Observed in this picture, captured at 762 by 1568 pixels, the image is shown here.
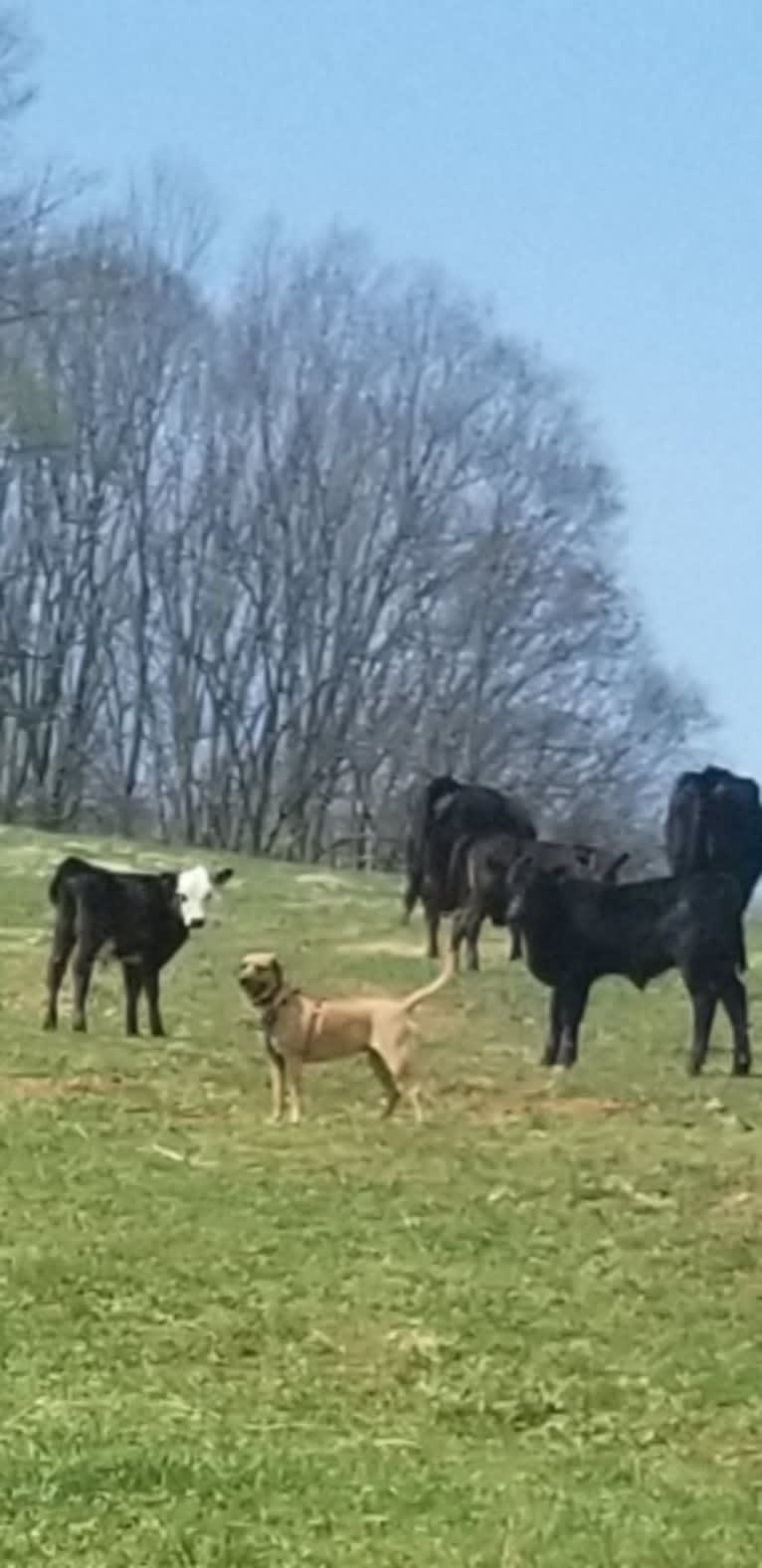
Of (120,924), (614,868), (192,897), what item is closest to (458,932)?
(614,868)

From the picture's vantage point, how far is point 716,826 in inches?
747

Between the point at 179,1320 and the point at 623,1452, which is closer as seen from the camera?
the point at 623,1452

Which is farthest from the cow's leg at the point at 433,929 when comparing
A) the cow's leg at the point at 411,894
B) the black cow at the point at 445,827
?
the cow's leg at the point at 411,894

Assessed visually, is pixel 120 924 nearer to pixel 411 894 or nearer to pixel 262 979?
pixel 262 979

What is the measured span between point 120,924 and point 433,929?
519cm

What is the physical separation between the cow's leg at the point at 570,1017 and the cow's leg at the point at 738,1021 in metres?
0.78

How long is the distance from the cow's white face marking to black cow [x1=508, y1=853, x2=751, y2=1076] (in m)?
2.10

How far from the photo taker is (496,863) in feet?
65.3

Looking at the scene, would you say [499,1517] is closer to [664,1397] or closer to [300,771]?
[664,1397]

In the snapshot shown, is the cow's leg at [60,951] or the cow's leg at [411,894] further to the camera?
the cow's leg at [411,894]

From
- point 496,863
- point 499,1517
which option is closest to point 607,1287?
point 499,1517

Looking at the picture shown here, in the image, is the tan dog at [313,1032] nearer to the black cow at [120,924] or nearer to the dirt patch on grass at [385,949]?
the black cow at [120,924]

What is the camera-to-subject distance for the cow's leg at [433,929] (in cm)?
2105

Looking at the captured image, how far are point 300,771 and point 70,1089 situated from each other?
37919 mm
